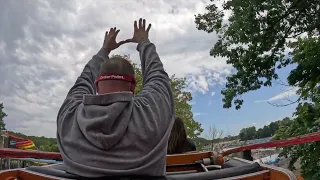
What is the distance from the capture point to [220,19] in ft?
37.5

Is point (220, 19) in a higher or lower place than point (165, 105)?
higher

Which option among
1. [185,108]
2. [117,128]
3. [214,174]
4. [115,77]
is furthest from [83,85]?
[185,108]

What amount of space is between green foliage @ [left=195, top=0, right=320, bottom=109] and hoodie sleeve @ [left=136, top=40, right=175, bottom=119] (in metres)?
7.87

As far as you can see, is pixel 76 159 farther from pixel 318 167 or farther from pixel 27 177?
pixel 318 167

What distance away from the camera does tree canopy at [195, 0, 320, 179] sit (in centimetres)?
898

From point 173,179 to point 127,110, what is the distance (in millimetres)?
517

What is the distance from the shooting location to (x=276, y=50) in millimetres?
11469

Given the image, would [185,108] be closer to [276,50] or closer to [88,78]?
[276,50]

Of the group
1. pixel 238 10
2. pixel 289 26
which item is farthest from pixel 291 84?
pixel 238 10

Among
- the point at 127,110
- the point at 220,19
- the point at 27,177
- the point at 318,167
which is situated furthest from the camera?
the point at 220,19

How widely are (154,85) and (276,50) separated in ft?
33.7

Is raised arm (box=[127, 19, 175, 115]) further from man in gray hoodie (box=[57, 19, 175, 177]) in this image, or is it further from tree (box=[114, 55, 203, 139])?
tree (box=[114, 55, 203, 139])

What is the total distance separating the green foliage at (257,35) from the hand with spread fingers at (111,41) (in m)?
7.74

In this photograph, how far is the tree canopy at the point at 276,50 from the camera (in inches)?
354
